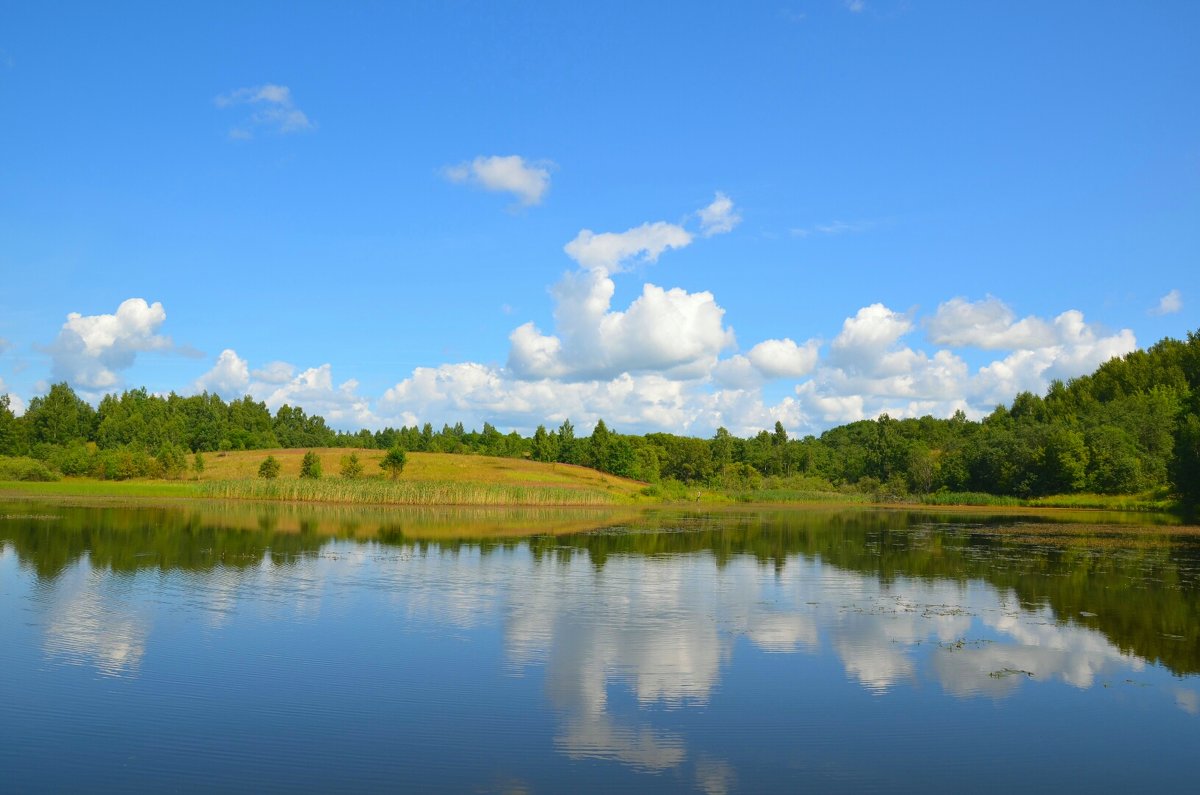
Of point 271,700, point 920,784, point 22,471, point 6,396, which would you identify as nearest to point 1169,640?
point 920,784

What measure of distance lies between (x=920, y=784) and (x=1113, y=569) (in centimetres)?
2609

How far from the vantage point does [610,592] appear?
961 inches

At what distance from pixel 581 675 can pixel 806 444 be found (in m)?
153

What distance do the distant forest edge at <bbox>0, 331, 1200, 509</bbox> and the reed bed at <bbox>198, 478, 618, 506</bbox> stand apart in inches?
702

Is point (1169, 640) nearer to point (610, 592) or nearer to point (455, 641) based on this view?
point (610, 592)

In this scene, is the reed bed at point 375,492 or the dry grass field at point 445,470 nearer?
the reed bed at point 375,492

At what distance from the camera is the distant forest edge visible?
9019 centimetres

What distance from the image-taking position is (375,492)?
72.4 meters

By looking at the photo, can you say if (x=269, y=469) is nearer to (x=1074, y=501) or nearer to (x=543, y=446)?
(x=543, y=446)

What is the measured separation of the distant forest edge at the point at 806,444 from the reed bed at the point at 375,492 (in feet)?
58.5

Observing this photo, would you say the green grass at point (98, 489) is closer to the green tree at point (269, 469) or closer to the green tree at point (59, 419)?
the green tree at point (269, 469)

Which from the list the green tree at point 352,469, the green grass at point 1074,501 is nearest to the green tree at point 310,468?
the green tree at point 352,469

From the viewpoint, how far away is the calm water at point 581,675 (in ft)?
34.1

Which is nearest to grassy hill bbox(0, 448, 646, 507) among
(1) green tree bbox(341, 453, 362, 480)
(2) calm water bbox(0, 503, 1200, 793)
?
(1) green tree bbox(341, 453, 362, 480)
